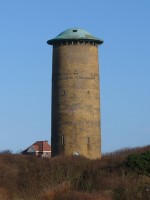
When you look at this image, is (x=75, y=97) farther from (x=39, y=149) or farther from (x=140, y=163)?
(x=39, y=149)

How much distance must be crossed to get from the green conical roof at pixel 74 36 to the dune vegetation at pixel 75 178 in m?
7.62

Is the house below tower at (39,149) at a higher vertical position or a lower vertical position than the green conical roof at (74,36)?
lower

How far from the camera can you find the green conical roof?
34438 millimetres

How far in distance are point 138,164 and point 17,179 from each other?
16.5ft

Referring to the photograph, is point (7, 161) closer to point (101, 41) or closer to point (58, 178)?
point (58, 178)

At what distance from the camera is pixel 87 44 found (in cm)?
3481

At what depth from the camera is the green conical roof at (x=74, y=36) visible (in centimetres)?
3444

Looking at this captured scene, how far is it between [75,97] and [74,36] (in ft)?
11.4

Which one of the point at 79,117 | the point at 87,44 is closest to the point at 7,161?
the point at 79,117

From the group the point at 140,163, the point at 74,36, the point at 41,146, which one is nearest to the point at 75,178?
the point at 140,163

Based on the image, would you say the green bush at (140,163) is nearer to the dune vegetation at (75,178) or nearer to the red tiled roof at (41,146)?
the dune vegetation at (75,178)

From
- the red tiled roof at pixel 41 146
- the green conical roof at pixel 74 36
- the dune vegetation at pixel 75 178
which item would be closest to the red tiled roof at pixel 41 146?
the red tiled roof at pixel 41 146

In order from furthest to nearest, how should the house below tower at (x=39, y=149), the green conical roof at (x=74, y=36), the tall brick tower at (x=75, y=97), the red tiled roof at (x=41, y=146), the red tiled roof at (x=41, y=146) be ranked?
the red tiled roof at (x=41, y=146) < the red tiled roof at (x=41, y=146) < the house below tower at (x=39, y=149) < the green conical roof at (x=74, y=36) < the tall brick tower at (x=75, y=97)

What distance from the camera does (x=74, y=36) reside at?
113 feet
